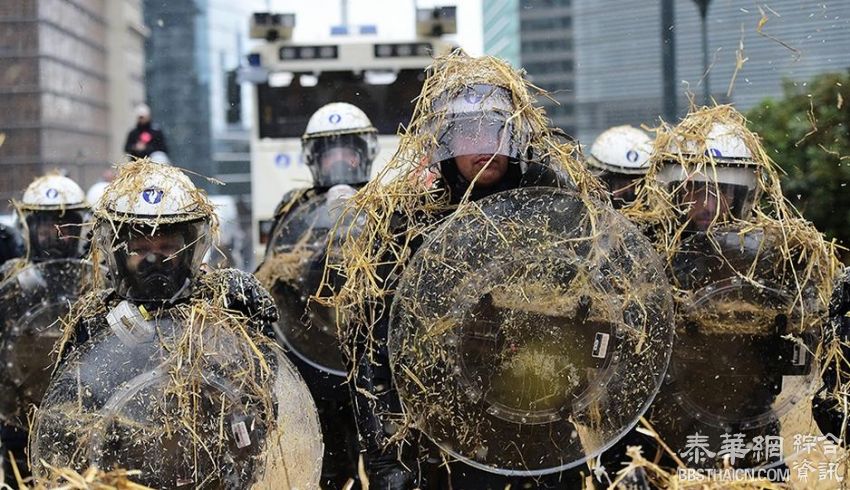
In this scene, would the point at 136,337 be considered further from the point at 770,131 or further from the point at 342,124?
the point at 770,131

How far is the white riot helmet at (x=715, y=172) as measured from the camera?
186 inches

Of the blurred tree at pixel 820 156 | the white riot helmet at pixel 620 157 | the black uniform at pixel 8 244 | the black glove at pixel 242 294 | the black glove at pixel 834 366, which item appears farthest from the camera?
the blurred tree at pixel 820 156

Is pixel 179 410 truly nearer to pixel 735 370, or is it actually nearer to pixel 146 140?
pixel 735 370

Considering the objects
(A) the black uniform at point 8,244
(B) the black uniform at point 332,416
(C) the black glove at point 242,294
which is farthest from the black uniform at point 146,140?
(C) the black glove at point 242,294

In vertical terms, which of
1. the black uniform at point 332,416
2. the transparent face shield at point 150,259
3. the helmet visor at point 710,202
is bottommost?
the black uniform at point 332,416

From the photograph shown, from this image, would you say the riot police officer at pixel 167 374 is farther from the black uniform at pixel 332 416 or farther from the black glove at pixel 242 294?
the black uniform at pixel 332 416

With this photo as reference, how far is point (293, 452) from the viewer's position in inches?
156

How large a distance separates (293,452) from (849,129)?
6.58 m

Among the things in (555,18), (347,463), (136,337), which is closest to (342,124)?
(347,463)

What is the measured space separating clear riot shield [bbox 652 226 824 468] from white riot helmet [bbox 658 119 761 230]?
0.21m

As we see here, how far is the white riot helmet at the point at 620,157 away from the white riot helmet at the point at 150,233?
303 cm

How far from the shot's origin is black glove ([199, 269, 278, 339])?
175 inches

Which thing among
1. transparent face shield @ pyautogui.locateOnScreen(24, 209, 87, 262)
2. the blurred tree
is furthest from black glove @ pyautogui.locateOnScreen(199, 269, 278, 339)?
the blurred tree

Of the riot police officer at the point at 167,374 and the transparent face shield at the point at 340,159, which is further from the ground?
the transparent face shield at the point at 340,159
